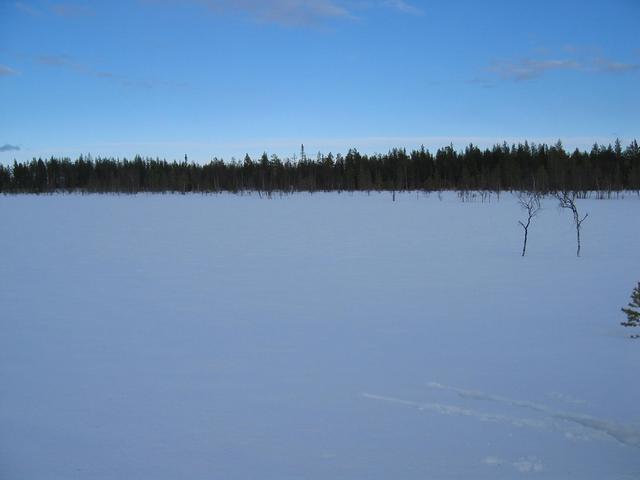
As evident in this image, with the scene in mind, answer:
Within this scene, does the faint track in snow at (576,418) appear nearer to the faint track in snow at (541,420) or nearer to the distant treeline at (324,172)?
the faint track in snow at (541,420)

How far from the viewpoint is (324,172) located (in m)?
79.4

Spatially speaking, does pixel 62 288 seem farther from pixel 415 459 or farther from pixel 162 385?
pixel 415 459

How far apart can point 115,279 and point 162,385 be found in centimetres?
551

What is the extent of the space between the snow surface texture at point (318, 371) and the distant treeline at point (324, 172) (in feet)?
178

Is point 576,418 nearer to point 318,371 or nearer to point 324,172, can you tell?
point 318,371

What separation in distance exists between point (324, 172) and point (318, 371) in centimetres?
7533

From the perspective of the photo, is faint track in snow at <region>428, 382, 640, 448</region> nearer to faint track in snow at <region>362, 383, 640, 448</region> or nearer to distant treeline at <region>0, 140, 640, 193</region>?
faint track in snow at <region>362, 383, 640, 448</region>

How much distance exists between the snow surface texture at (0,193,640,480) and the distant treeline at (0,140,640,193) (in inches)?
2137

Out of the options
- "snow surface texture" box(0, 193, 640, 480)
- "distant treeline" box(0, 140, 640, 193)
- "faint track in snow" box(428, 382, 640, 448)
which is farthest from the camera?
"distant treeline" box(0, 140, 640, 193)

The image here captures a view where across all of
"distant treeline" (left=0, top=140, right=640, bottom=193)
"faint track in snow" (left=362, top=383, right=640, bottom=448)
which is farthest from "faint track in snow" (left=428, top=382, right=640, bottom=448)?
"distant treeline" (left=0, top=140, right=640, bottom=193)

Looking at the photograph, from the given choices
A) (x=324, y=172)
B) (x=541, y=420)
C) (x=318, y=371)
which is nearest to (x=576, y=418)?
(x=541, y=420)

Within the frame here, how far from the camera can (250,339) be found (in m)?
5.95

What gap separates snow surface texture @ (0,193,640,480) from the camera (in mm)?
3408

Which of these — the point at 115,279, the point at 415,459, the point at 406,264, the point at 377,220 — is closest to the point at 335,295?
the point at 406,264
